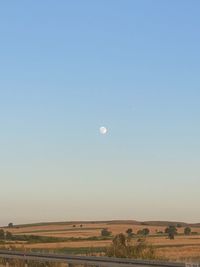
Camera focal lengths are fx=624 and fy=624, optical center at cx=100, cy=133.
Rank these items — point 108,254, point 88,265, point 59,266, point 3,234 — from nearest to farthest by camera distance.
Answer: point 88,265 → point 59,266 → point 108,254 → point 3,234

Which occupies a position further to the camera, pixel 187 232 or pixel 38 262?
pixel 187 232

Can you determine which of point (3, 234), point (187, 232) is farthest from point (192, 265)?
point (187, 232)

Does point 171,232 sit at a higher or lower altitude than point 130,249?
higher

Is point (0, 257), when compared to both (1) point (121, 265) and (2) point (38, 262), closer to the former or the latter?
(2) point (38, 262)

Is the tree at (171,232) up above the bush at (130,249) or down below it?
above

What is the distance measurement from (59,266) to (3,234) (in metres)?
92.7

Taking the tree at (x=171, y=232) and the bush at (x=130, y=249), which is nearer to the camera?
the bush at (x=130, y=249)

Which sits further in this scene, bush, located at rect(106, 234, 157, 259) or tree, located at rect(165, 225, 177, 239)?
tree, located at rect(165, 225, 177, 239)

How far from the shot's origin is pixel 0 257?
37.3m

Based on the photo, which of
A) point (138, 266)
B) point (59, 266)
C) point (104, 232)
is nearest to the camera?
point (138, 266)

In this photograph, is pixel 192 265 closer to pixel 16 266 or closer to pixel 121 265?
pixel 121 265

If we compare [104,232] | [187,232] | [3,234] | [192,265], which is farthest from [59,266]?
[187,232]

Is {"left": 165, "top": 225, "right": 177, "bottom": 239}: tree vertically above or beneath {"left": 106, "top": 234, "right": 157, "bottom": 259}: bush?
above

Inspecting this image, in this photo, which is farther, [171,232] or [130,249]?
[171,232]
